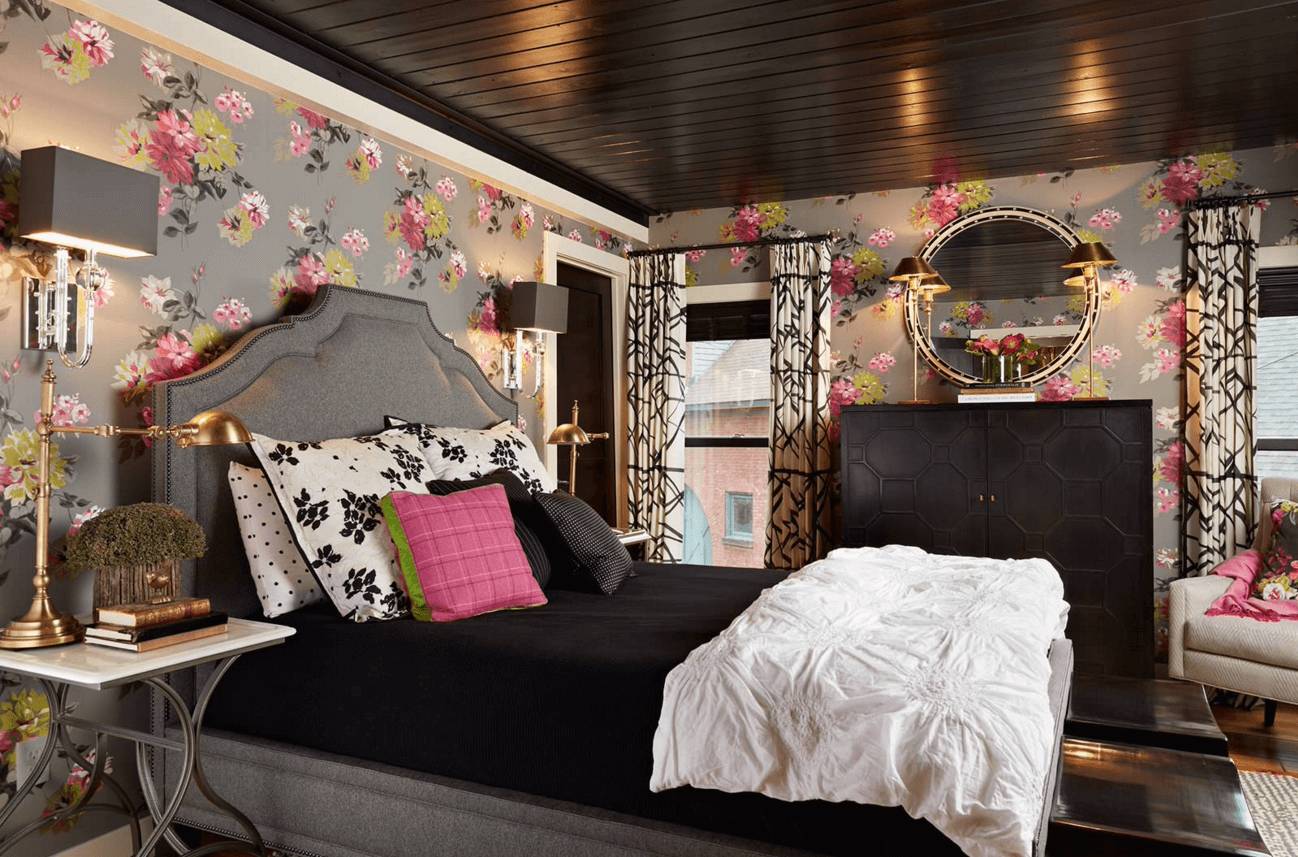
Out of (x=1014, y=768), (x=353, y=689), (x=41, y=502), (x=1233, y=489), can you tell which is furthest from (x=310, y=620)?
(x=1233, y=489)

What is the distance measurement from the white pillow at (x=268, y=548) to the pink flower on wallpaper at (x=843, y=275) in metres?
3.38

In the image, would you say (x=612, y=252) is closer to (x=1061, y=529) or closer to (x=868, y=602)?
(x=1061, y=529)

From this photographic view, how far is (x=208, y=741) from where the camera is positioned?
2414 mm

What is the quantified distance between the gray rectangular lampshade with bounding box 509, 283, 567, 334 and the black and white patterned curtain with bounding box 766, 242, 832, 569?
1.45 m

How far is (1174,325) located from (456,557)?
3720 millimetres

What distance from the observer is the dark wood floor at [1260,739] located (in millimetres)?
3270

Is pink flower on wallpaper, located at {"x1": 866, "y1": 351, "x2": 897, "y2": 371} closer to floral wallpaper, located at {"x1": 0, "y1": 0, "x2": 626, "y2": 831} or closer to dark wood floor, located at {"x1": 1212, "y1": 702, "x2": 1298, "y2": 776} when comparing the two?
dark wood floor, located at {"x1": 1212, "y1": 702, "x2": 1298, "y2": 776}

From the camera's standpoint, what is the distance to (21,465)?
2.27 m

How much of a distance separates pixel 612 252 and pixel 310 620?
3.27m

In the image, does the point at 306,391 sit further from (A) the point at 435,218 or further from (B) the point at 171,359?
(A) the point at 435,218

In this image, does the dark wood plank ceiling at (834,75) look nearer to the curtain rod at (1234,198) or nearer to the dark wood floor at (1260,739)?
the curtain rod at (1234,198)

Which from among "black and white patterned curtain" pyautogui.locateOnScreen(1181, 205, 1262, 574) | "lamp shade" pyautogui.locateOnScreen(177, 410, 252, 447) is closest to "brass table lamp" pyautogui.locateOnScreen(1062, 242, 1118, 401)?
"black and white patterned curtain" pyautogui.locateOnScreen(1181, 205, 1262, 574)

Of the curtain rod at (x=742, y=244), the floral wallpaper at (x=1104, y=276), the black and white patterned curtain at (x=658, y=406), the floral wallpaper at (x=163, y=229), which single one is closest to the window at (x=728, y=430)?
the black and white patterned curtain at (x=658, y=406)

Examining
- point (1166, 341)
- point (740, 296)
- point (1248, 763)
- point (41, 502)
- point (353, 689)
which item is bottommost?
point (1248, 763)
